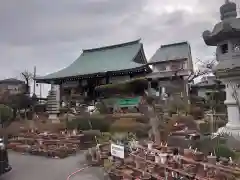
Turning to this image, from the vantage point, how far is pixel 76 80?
27953 mm

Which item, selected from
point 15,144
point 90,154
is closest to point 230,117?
point 90,154

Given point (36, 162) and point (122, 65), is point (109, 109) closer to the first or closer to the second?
point (122, 65)

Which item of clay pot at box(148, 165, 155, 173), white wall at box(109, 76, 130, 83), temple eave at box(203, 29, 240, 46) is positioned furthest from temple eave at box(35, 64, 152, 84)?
clay pot at box(148, 165, 155, 173)

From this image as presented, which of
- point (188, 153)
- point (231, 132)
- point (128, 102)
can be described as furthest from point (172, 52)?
point (188, 153)

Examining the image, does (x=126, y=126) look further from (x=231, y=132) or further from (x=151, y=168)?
(x=151, y=168)

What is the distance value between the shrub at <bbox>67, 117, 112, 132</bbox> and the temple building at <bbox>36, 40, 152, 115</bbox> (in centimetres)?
731

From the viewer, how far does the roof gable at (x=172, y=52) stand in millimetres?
30188

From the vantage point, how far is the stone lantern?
35.9ft

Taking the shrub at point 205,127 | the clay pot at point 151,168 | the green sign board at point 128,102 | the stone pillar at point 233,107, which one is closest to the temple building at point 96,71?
the green sign board at point 128,102

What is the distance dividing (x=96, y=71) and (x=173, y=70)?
8.54m

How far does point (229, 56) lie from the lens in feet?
38.1

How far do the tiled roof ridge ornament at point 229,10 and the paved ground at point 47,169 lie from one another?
29.1ft

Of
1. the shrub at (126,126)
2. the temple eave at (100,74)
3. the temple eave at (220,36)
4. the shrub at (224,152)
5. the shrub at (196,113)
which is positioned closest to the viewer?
the shrub at (224,152)

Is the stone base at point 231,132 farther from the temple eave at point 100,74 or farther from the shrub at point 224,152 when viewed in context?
the temple eave at point 100,74
